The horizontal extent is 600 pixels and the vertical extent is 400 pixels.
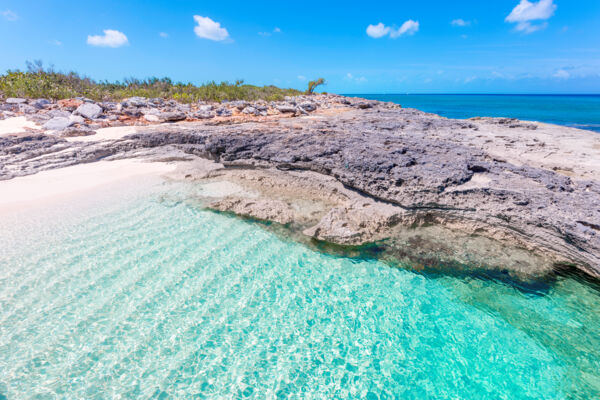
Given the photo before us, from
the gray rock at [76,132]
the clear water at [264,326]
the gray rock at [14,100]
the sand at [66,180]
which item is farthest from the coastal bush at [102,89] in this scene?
the clear water at [264,326]

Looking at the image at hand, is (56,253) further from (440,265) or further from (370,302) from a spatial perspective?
(440,265)

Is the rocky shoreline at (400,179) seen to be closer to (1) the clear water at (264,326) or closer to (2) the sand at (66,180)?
(2) the sand at (66,180)

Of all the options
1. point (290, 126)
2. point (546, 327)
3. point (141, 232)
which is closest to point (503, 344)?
point (546, 327)

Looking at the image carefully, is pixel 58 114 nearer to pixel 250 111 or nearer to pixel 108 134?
pixel 108 134

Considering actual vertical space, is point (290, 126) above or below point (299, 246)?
above

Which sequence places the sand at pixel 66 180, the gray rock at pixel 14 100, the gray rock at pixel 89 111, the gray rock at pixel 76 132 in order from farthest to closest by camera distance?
the gray rock at pixel 14 100 < the gray rock at pixel 89 111 < the gray rock at pixel 76 132 < the sand at pixel 66 180

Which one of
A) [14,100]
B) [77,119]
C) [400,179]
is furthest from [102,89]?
[400,179]
